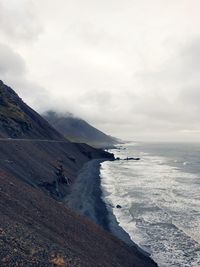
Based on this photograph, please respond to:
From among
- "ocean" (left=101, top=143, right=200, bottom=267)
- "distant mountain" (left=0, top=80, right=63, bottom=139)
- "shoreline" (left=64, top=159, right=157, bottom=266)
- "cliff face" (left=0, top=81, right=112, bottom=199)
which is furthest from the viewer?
"distant mountain" (left=0, top=80, right=63, bottom=139)

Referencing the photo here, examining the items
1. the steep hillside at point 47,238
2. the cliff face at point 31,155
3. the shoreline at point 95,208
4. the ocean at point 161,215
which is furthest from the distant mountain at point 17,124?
the steep hillside at point 47,238

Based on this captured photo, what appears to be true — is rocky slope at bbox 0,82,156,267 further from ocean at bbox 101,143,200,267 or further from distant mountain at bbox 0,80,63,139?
distant mountain at bbox 0,80,63,139

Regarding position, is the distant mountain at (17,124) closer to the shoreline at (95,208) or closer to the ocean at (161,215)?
the shoreline at (95,208)

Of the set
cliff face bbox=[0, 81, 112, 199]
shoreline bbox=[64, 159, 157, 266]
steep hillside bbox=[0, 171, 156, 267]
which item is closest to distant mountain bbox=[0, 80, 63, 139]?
cliff face bbox=[0, 81, 112, 199]

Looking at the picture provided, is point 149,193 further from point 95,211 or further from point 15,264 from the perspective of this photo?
point 15,264

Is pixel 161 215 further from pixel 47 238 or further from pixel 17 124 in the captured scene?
pixel 17 124

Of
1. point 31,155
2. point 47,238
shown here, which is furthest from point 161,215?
point 47,238

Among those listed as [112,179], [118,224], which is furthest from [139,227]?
[112,179]

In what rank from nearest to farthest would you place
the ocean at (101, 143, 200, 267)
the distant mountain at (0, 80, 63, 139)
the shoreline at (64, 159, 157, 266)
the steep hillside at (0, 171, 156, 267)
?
the steep hillside at (0, 171, 156, 267)
the ocean at (101, 143, 200, 267)
the shoreline at (64, 159, 157, 266)
the distant mountain at (0, 80, 63, 139)
